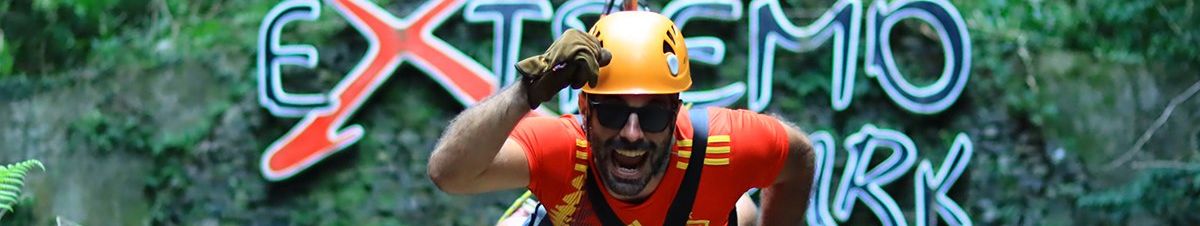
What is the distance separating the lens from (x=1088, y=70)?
816 centimetres

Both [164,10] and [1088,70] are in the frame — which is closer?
[1088,70]

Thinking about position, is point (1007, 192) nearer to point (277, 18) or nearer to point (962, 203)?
point (962, 203)

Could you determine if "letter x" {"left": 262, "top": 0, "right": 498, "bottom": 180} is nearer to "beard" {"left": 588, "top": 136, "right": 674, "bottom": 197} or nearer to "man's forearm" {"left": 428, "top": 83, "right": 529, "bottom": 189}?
"beard" {"left": 588, "top": 136, "right": 674, "bottom": 197}

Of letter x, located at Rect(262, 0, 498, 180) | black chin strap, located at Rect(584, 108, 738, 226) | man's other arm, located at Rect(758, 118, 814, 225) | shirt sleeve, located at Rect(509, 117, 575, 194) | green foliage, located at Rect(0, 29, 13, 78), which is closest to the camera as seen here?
shirt sleeve, located at Rect(509, 117, 575, 194)

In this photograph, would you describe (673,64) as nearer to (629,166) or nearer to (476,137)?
(629,166)

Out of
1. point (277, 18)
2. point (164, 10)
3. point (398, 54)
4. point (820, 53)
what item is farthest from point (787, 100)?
point (164, 10)

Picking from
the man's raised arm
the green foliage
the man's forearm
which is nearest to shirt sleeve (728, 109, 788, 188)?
the man's raised arm

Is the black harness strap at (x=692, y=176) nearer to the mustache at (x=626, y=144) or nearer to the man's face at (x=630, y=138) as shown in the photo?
the man's face at (x=630, y=138)

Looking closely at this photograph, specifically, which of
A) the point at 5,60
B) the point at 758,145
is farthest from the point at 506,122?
the point at 5,60

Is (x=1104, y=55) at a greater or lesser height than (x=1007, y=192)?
greater

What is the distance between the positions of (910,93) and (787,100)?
657 millimetres

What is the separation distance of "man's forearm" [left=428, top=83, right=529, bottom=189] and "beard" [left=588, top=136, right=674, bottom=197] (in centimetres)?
33

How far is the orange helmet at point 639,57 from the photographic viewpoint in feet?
11.7

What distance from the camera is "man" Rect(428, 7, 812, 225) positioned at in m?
3.38
